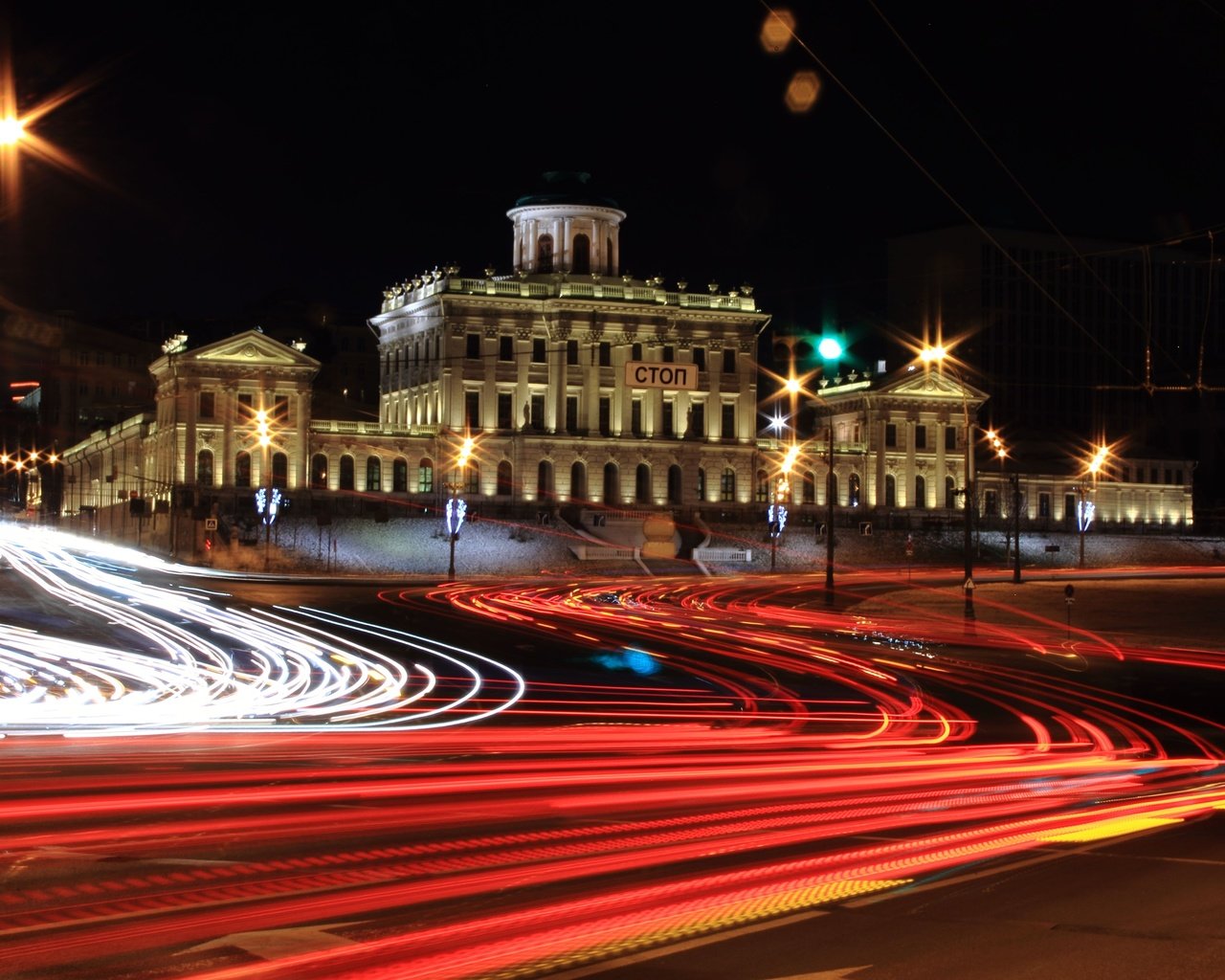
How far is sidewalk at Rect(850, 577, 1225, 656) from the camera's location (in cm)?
5041

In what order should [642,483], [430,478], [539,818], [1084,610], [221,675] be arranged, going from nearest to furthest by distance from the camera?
[539,818] < [221,675] < [1084,610] < [430,478] < [642,483]

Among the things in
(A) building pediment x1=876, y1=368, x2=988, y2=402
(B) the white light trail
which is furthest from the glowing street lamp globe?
(A) building pediment x1=876, y1=368, x2=988, y2=402

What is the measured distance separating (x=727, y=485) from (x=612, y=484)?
8.08 meters

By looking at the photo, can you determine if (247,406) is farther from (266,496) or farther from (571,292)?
(571,292)

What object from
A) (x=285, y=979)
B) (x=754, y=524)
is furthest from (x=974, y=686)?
(x=754, y=524)

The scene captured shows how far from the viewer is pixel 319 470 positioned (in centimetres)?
10450

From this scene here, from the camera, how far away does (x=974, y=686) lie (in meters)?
33.8

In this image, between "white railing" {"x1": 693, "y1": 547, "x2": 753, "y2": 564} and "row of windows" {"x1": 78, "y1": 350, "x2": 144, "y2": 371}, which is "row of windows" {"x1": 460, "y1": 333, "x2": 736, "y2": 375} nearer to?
"white railing" {"x1": 693, "y1": 547, "x2": 753, "y2": 564}

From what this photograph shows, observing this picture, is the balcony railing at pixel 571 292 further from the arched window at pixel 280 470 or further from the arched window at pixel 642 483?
the arched window at pixel 280 470

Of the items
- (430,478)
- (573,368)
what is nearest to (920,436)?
(573,368)

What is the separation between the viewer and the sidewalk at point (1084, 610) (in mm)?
50406

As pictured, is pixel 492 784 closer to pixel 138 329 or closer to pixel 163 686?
pixel 163 686

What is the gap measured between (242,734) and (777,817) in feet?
27.5

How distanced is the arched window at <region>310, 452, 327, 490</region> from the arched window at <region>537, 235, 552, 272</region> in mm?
20102
